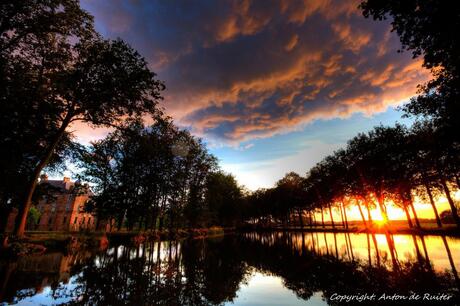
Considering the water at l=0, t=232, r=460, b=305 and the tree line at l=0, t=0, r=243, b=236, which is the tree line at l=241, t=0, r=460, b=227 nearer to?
the water at l=0, t=232, r=460, b=305

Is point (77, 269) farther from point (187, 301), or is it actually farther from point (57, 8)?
point (57, 8)

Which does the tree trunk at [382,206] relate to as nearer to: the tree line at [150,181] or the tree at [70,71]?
the tree line at [150,181]

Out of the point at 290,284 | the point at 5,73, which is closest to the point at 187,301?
the point at 290,284

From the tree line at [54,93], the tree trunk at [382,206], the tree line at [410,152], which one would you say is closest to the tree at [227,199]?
the tree line at [410,152]

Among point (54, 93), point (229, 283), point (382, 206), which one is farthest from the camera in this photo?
point (382, 206)

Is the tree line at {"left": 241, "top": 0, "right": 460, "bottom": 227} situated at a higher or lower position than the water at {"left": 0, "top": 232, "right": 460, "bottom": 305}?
higher

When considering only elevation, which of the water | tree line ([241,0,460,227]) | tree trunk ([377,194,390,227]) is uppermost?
tree line ([241,0,460,227])

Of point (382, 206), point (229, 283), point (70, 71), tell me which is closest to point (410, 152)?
point (382, 206)

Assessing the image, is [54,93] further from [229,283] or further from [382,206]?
[382,206]

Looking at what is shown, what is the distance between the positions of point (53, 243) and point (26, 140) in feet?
35.5

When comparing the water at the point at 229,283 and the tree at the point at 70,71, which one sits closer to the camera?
the water at the point at 229,283

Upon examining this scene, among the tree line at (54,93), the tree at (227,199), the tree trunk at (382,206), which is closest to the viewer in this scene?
→ the tree line at (54,93)

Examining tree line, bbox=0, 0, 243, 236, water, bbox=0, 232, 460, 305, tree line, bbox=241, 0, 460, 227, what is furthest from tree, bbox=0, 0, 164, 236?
tree line, bbox=241, 0, 460, 227

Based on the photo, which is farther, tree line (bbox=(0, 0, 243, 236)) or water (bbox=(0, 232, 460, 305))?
tree line (bbox=(0, 0, 243, 236))
